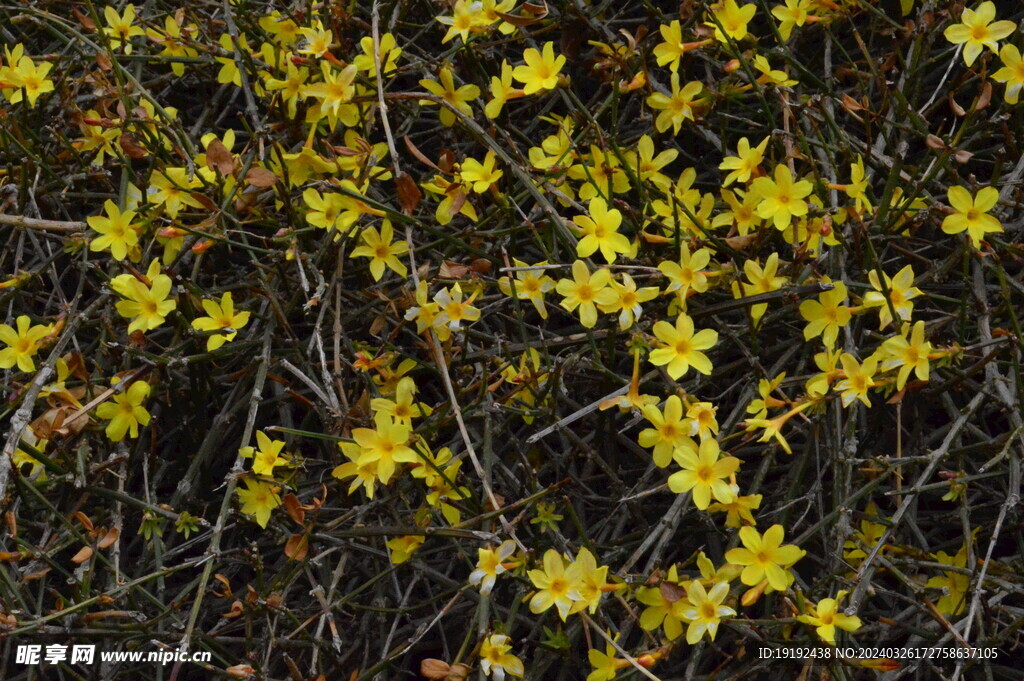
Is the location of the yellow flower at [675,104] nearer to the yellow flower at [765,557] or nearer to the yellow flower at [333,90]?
the yellow flower at [333,90]

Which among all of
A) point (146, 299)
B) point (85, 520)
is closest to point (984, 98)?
point (146, 299)

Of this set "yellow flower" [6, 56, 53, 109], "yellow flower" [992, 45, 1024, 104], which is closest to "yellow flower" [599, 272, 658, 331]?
"yellow flower" [992, 45, 1024, 104]

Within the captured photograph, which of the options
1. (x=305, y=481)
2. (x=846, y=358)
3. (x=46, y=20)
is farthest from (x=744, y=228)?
(x=46, y=20)

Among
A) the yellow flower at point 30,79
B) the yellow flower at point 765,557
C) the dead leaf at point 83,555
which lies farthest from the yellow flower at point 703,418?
the yellow flower at point 30,79

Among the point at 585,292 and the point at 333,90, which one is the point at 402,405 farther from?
the point at 333,90

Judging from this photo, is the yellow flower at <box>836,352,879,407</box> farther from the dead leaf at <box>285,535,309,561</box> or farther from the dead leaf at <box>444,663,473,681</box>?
the dead leaf at <box>285,535,309,561</box>
